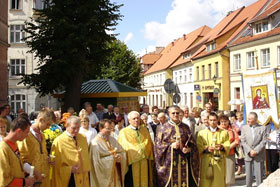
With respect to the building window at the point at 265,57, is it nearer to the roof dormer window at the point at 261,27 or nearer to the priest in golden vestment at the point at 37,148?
the roof dormer window at the point at 261,27

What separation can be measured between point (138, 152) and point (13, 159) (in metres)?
3.18

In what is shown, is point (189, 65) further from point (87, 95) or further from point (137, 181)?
point (137, 181)

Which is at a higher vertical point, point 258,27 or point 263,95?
point 258,27

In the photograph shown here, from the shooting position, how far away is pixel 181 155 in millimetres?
6469

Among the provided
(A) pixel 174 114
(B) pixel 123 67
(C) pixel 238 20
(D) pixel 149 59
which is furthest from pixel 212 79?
(D) pixel 149 59

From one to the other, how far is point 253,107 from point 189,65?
34244 millimetres

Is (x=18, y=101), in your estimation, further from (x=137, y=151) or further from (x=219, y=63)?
(x=137, y=151)

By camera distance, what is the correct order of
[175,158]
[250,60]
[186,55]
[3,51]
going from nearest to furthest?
[175,158]
[3,51]
[250,60]
[186,55]

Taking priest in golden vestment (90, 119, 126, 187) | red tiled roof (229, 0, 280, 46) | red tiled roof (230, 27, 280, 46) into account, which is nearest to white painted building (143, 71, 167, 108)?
red tiled roof (230, 27, 280, 46)

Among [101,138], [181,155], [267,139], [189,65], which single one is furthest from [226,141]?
[189,65]

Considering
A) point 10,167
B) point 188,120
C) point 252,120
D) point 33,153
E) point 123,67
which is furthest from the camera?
point 123,67

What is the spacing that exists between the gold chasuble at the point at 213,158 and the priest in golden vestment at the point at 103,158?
1865 mm

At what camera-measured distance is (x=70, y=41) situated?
47.2 ft

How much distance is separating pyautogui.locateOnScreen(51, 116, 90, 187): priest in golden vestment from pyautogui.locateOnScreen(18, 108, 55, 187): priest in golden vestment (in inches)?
11.6
